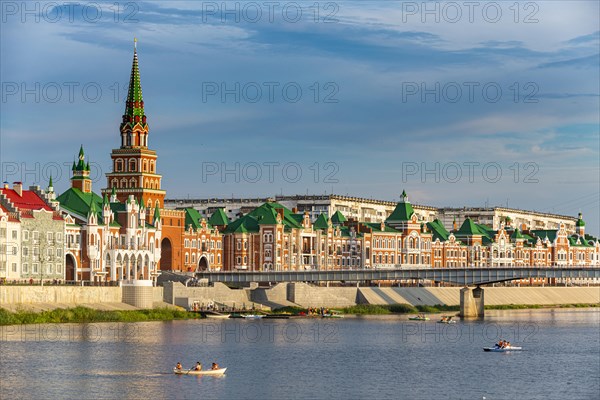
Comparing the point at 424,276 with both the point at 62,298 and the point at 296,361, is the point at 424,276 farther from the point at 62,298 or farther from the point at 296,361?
the point at 296,361

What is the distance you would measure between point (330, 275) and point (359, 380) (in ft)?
295

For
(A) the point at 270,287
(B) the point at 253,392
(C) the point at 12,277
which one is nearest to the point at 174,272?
(A) the point at 270,287

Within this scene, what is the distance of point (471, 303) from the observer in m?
188

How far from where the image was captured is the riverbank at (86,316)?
13962 centimetres

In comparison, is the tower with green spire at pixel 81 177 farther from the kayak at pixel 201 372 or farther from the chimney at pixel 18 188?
the kayak at pixel 201 372

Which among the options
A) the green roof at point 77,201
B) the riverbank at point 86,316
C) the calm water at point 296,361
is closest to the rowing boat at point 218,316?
the riverbank at point 86,316

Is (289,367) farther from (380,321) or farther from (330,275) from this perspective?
(330,275)

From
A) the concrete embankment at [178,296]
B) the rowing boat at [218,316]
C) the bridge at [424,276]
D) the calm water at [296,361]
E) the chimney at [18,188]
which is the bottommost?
the calm water at [296,361]

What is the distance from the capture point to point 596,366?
109m

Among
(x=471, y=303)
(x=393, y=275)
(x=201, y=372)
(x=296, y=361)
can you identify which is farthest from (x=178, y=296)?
(x=201, y=372)

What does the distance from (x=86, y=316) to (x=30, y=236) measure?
2333cm

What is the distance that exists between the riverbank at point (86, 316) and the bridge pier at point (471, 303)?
40264 mm

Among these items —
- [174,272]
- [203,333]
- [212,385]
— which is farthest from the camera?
[174,272]

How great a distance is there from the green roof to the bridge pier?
52653 mm
